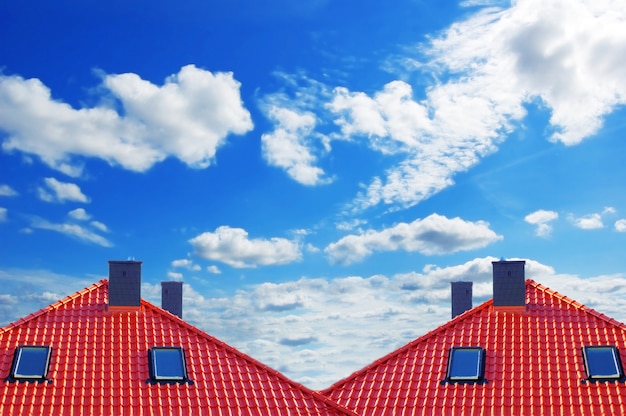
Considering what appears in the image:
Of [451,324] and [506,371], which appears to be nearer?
[506,371]

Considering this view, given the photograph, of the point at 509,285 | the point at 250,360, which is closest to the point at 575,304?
the point at 509,285

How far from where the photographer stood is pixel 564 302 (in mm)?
25734

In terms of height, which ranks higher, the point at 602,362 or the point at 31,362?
the point at 602,362

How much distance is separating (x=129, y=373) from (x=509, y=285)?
12126 mm

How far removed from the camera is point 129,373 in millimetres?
21672

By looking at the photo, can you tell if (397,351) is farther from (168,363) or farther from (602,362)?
(168,363)

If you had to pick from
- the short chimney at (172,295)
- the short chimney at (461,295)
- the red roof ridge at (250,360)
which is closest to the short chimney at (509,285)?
the short chimney at (461,295)

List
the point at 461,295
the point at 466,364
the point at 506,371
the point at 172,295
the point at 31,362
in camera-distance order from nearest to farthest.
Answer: the point at 31,362 → the point at 506,371 → the point at 466,364 → the point at 172,295 → the point at 461,295

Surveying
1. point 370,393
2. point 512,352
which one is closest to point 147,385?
point 370,393

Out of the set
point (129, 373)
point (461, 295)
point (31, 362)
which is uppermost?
point (461, 295)

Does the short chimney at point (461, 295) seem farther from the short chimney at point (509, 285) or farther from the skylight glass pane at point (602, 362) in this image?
the skylight glass pane at point (602, 362)

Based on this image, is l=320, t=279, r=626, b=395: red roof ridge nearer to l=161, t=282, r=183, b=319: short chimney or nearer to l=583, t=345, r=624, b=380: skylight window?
l=583, t=345, r=624, b=380: skylight window

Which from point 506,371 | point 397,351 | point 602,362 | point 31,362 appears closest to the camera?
point 31,362

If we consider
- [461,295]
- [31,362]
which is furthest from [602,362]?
[31,362]
